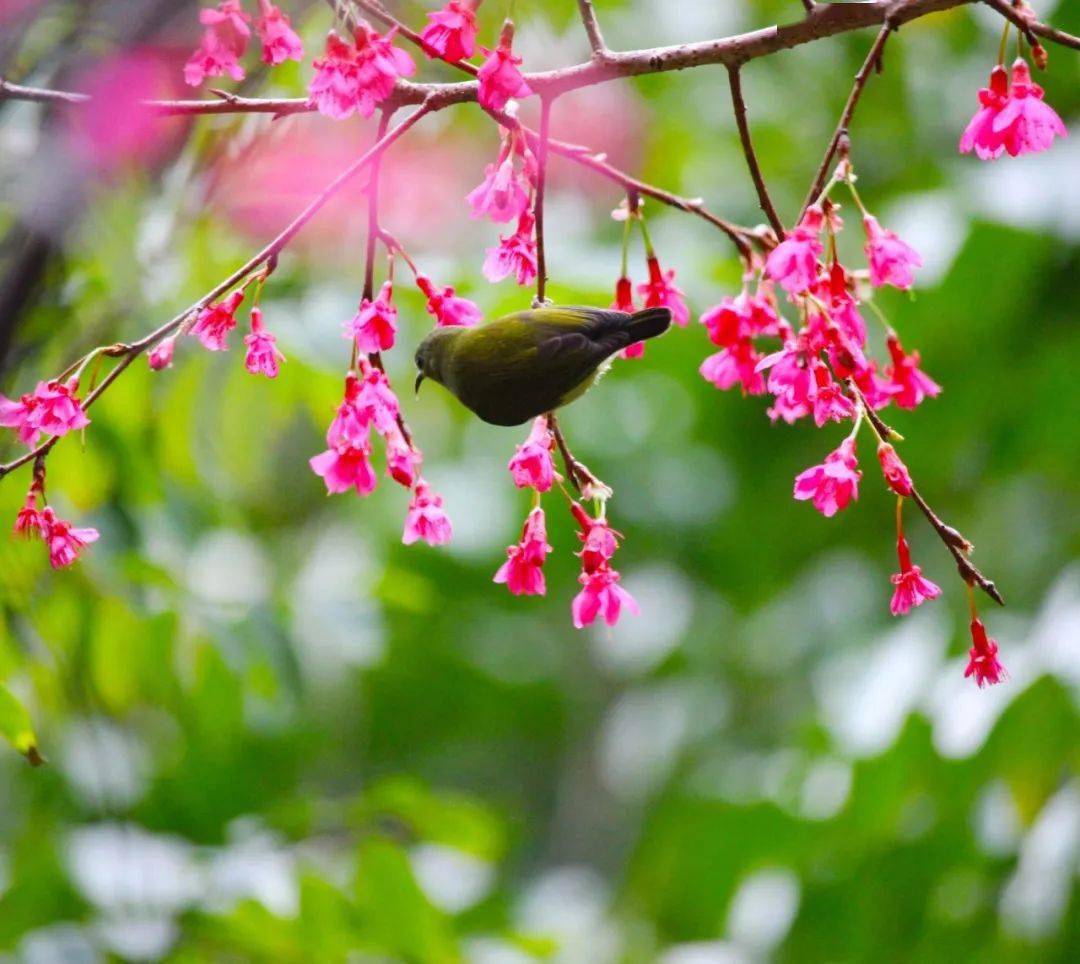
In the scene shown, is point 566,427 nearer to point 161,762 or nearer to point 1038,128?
point 161,762

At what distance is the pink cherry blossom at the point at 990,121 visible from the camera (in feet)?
4.10

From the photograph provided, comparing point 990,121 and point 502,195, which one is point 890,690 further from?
point 502,195

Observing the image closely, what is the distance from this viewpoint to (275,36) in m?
1.27

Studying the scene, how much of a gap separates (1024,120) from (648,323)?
388 millimetres

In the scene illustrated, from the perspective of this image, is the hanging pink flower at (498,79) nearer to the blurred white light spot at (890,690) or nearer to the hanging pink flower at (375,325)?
the hanging pink flower at (375,325)

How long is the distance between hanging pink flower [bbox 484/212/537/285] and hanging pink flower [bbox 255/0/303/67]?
0.26 meters

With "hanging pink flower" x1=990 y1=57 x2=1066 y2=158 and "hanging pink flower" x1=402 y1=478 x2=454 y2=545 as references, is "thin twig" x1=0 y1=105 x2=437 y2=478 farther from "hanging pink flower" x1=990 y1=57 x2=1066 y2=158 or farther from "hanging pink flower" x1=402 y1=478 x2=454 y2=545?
"hanging pink flower" x1=990 y1=57 x2=1066 y2=158

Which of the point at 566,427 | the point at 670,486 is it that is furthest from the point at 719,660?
the point at 566,427

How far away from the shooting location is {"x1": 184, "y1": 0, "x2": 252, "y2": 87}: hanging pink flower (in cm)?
127

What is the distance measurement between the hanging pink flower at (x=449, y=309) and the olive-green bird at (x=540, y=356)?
0.18 ft

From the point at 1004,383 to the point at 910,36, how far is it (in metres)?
1.55

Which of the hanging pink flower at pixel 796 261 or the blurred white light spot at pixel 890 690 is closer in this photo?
the hanging pink flower at pixel 796 261

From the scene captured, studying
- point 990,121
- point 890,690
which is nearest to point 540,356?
point 990,121

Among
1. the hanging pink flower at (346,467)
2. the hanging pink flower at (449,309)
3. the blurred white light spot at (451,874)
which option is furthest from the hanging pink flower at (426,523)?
the blurred white light spot at (451,874)
